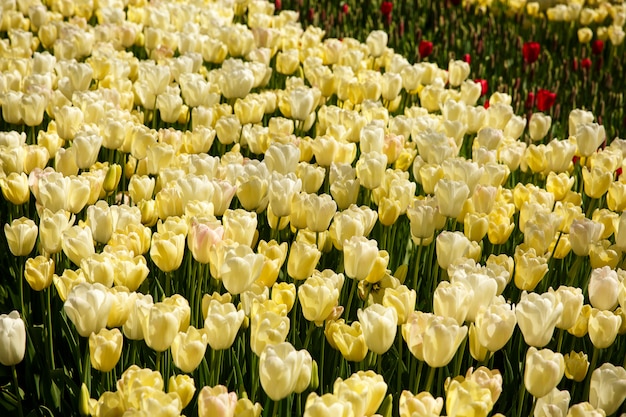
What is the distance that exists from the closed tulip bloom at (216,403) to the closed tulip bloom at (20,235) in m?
0.90

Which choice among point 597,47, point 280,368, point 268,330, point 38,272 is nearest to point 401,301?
point 268,330

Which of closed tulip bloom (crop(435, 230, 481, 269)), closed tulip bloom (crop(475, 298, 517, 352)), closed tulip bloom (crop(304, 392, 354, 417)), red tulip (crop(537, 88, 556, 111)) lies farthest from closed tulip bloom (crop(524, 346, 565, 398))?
red tulip (crop(537, 88, 556, 111))

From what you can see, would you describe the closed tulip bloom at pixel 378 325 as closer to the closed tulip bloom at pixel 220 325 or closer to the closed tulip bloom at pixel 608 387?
the closed tulip bloom at pixel 220 325

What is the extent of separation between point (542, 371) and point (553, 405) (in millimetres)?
74

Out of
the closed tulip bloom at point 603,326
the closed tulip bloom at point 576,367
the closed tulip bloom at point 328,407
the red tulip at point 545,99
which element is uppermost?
the closed tulip bloom at point 328,407

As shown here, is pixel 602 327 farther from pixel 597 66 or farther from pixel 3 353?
pixel 597 66

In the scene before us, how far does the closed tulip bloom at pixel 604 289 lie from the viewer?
82.0 inches

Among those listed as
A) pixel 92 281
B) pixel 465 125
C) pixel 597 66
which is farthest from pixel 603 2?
pixel 92 281

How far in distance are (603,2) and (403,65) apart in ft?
14.2

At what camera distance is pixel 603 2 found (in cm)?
768

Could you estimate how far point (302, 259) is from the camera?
2180 millimetres

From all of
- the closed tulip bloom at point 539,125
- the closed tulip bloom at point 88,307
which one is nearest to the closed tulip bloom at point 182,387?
the closed tulip bloom at point 88,307

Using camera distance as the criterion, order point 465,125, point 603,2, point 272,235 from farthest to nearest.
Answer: point 603,2 → point 465,125 → point 272,235

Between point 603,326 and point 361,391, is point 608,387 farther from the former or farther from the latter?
point 361,391
